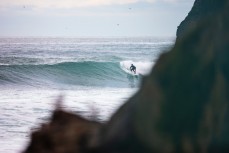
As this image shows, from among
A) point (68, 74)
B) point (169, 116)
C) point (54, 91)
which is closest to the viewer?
point (169, 116)

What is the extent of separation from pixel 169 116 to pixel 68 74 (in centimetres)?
4005

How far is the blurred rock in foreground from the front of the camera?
4191 mm

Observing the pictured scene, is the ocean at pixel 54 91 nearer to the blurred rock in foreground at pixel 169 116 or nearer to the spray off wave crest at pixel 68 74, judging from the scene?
the spray off wave crest at pixel 68 74

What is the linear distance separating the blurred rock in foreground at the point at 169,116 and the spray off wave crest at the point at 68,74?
100ft

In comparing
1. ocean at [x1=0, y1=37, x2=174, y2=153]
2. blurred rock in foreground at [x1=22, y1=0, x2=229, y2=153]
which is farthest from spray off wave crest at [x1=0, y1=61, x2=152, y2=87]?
blurred rock in foreground at [x1=22, y1=0, x2=229, y2=153]

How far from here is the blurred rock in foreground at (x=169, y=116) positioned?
4.19 m

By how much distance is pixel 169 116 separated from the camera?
14.0 ft

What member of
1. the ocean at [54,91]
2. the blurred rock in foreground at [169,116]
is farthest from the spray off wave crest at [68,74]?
the blurred rock in foreground at [169,116]

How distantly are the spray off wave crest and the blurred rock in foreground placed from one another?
3052 centimetres

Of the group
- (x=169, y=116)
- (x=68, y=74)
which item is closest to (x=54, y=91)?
(x=68, y=74)

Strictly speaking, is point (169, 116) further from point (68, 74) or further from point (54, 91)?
point (68, 74)

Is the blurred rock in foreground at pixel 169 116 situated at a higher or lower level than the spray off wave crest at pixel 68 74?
higher

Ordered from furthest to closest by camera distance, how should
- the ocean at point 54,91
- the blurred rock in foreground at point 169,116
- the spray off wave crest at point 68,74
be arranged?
the spray off wave crest at point 68,74 → the ocean at point 54,91 → the blurred rock in foreground at point 169,116

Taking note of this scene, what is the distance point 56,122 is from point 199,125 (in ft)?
5.20
